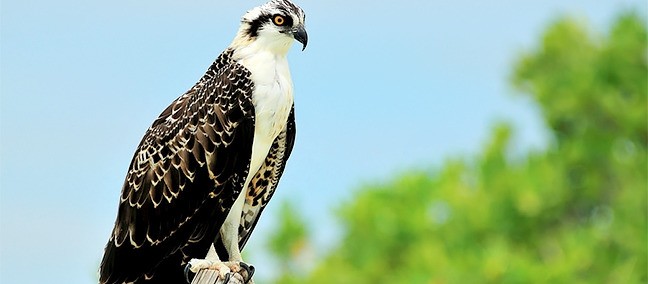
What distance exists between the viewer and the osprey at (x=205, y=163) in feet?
26.0

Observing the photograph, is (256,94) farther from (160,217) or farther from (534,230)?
(534,230)

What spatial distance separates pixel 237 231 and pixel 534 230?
1795 centimetres

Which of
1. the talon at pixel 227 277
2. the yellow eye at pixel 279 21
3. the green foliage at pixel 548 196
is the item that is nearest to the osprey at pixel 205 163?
the yellow eye at pixel 279 21

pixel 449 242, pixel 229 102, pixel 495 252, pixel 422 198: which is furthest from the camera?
pixel 422 198

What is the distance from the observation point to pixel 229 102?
7.97m

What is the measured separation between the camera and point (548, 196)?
2536 cm

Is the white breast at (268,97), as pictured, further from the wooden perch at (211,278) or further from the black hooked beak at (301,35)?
the wooden perch at (211,278)

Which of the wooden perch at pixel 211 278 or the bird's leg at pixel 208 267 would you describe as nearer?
the wooden perch at pixel 211 278

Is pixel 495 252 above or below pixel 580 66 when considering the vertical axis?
below

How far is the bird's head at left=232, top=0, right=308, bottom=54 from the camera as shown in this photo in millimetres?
8117

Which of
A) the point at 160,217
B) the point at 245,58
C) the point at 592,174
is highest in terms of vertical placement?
the point at 592,174

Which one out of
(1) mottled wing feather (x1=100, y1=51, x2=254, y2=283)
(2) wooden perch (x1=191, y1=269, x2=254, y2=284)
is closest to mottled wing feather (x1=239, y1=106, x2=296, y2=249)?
(1) mottled wing feather (x1=100, y1=51, x2=254, y2=283)

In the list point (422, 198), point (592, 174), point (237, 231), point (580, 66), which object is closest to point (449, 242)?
point (422, 198)

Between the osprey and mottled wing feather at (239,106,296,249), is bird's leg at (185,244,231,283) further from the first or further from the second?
mottled wing feather at (239,106,296,249)
